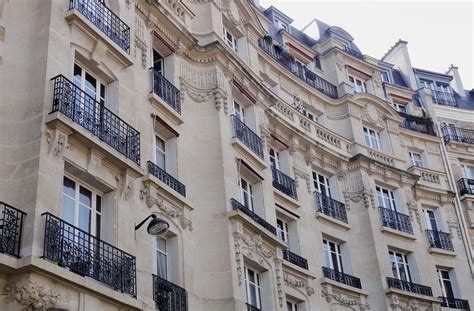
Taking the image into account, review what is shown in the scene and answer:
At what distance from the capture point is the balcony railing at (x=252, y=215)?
14.3m

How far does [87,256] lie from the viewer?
1022 cm

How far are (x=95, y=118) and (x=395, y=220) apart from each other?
11853 mm

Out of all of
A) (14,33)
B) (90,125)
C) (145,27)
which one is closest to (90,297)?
(90,125)

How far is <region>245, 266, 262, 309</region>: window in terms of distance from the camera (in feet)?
47.0

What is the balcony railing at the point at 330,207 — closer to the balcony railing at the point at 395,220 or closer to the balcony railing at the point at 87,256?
the balcony railing at the point at 395,220

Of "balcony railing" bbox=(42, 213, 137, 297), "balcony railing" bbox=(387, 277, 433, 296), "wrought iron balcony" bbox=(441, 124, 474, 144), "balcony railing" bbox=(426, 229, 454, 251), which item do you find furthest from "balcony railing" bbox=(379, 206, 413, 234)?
"balcony railing" bbox=(42, 213, 137, 297)

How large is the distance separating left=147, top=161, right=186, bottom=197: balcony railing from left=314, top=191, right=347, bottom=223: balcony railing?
614 centimetres

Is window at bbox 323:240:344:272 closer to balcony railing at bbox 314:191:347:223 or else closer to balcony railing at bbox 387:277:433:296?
balcony railing at bbox 314:191:347:223

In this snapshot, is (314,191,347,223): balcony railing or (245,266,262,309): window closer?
(245,266,262,309): window

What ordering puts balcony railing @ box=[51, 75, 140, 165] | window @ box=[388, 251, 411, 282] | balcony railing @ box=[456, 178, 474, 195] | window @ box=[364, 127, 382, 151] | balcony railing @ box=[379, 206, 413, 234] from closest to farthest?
1. balcony railing @ box=[51, 75, 140, 165]
2. window @ box=[388, 251, 411, 282]
3. balcony railing @ box=[379, 206, 413, 234]
4. window @ box=[364, 127, 382, 151]
5. balcony railing @ box=[456, 178, 474, 195]

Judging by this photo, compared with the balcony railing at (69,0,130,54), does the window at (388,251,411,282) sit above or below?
below

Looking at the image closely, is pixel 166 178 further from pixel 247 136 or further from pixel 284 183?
pixel 284 183

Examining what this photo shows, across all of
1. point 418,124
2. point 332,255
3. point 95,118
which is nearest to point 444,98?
point 418,124

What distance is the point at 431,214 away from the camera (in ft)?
77.2
